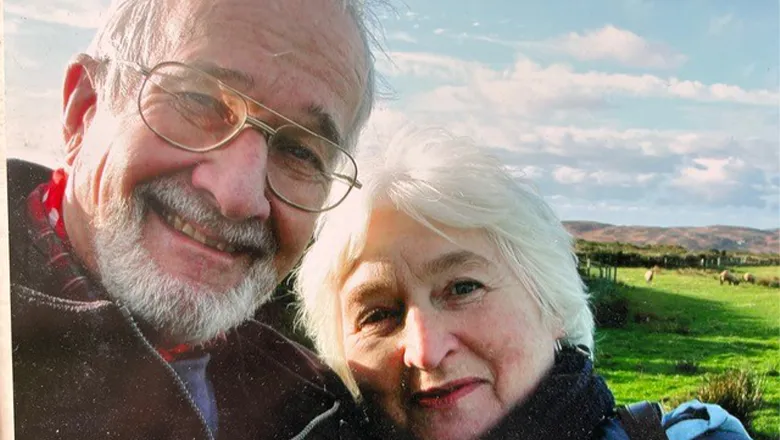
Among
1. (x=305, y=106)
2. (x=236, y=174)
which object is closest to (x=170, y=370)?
(x=236, y=174)

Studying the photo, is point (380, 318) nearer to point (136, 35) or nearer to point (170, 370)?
point (170, 370)

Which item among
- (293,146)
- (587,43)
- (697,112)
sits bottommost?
(293,146)

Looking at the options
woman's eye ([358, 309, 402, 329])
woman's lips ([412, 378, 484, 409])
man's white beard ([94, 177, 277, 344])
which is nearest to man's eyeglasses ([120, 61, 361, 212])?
man's white beard ([94, 177, 277, 344])

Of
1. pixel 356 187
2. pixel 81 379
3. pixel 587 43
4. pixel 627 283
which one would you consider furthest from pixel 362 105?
pixel 81 379

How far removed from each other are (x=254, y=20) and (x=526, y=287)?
96 centimetres

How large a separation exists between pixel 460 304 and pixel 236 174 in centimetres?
64

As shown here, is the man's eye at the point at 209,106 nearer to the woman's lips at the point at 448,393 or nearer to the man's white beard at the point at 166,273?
the man's white beard at the point at 166,273

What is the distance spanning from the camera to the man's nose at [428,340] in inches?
82.7

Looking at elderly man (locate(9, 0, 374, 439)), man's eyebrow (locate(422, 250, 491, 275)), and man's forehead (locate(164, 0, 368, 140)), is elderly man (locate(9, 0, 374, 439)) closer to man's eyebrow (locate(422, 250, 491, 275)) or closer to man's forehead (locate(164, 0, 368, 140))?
man's forehead (locate(164, 0, 368, 140))

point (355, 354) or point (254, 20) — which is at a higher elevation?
point (254, 20)

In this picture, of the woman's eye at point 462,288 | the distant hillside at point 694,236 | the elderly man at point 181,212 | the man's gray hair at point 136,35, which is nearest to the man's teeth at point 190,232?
the elderly man at point 181,212

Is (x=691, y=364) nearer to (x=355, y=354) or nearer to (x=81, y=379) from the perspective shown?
(x=355, y=354)

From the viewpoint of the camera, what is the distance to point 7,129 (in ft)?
7.38

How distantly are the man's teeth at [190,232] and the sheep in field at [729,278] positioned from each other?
129 centimetres
